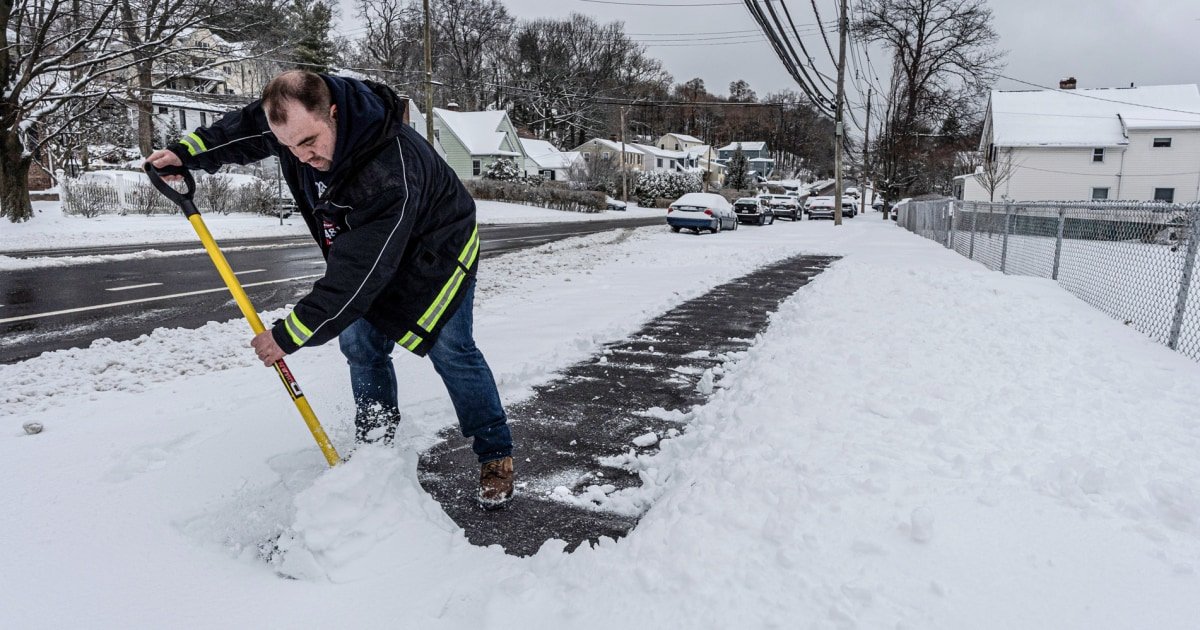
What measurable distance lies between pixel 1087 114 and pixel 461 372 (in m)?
42.7

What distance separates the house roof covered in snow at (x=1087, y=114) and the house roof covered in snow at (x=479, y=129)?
32617 millimetres

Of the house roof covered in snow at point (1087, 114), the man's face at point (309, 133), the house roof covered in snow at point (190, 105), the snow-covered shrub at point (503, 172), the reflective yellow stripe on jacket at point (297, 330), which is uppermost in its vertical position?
the house roof covered in snow at point (1087, 114)

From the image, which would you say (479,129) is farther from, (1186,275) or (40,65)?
(1186,275)

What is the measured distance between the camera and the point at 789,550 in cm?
203

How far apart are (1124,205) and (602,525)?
6.49 m

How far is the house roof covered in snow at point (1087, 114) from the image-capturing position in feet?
108

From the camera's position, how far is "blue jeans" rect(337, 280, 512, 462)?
259 cm

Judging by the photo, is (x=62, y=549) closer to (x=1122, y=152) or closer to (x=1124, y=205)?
(x=1124, y=205)

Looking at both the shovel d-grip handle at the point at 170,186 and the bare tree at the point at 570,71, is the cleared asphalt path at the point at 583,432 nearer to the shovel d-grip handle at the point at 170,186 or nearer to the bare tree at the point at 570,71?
the shovel d-grip handle at the point at 170,186

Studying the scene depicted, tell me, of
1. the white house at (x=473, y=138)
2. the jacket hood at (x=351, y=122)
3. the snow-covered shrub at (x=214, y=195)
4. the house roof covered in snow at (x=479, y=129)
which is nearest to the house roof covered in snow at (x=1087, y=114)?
the white house at (x=473, y=138)


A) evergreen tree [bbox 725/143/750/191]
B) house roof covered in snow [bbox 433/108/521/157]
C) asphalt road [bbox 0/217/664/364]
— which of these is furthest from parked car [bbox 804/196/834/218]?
asphalt road [bbox 0/217/664/364]

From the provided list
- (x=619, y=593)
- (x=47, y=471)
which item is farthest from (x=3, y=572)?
(x=619, y=593)

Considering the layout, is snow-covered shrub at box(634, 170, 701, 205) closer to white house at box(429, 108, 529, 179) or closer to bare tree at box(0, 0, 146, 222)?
white house at box(429, 108, 529, 179)

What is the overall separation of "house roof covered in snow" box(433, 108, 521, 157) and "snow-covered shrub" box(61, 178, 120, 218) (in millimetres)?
31985
